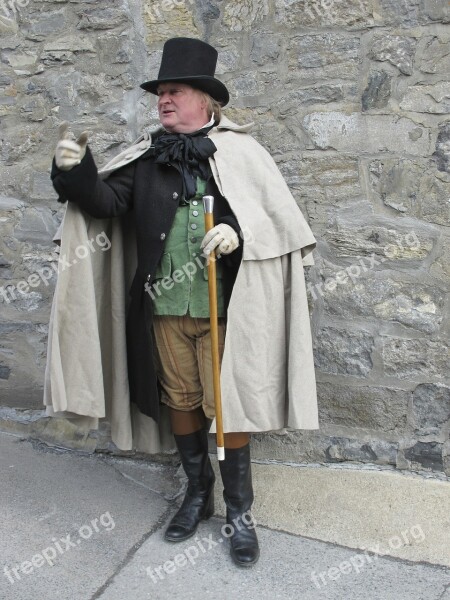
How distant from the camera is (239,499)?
2.70 m

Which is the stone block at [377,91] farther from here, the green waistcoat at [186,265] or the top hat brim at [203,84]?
the green waistcoat at [186,265]

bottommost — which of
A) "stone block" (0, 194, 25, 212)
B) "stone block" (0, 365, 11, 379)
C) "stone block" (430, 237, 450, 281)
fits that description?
"stone block" (0, 365, 11, 379)

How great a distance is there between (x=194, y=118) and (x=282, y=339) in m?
0.82

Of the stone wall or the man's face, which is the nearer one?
the man's face

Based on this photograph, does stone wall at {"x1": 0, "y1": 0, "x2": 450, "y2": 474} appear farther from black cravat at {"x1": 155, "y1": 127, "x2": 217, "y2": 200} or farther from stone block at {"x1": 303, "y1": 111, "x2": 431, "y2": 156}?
black cravat at {"x1": 155, "y1": 127, "x2": 217, "y2": 200}

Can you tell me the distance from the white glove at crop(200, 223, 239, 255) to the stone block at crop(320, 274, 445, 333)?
0.74 metres

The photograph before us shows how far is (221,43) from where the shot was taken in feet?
10.1

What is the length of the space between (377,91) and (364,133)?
164mm

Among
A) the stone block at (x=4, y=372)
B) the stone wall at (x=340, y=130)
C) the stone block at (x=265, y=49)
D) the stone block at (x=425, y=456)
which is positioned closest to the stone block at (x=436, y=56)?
the stone wall at (x=340, y=130)

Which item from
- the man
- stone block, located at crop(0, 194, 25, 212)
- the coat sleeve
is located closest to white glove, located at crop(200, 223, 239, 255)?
the man

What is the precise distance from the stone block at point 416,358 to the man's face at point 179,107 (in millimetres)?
1156

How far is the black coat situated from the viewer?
248 cm

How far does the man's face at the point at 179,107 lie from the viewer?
8.29 feet

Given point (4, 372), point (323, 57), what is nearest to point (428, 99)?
point (323, 57)
